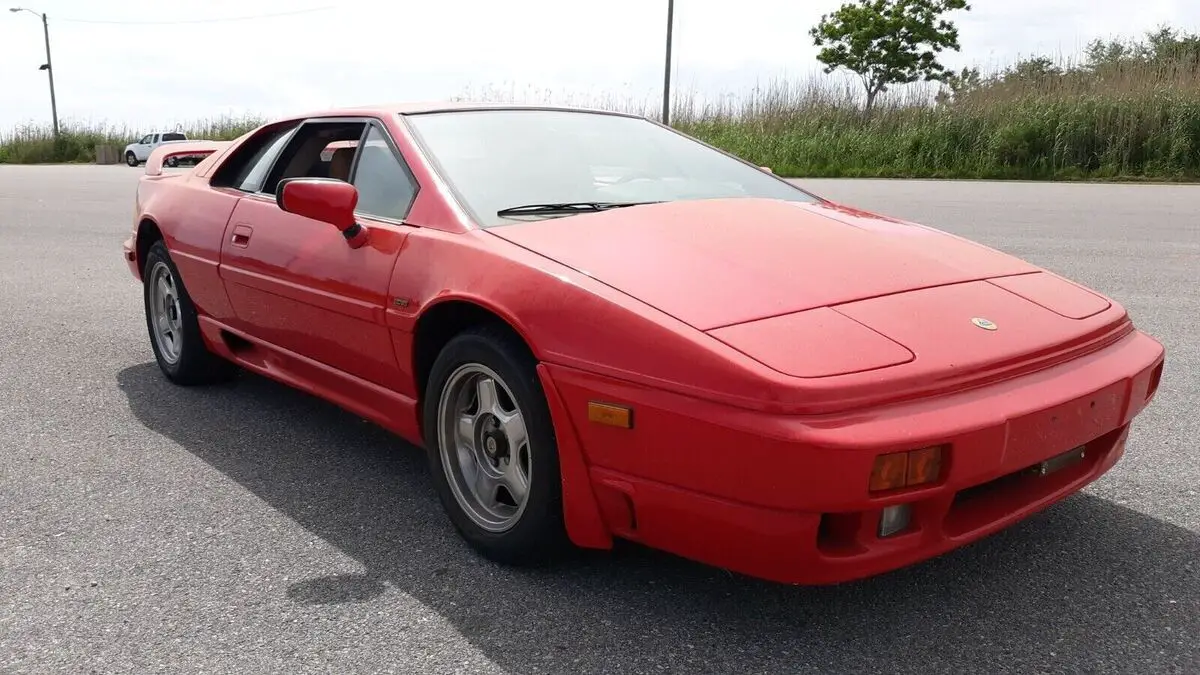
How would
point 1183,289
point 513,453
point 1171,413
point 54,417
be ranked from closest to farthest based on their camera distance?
point 513,453, point 1171,413, point 54,417, point 1183,289

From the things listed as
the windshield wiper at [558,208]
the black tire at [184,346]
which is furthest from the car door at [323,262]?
the black tire at [184,346]

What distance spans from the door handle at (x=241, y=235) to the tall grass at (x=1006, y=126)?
15.6m

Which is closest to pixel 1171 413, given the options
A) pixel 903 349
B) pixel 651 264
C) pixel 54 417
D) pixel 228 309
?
pixel 903 349

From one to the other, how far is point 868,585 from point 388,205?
181cm

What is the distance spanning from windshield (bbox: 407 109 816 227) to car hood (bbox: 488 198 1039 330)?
0.17 meters

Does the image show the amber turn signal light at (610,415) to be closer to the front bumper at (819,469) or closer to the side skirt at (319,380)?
the front bumper at (819,469)

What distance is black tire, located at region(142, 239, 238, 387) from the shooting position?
14.3ft

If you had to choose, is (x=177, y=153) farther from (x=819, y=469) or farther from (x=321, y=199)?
(x=819, y=469)

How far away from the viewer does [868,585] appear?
2568 millimetres

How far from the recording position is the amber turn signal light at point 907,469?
79.7 inches

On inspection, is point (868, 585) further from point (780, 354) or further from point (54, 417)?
point (54, 417)

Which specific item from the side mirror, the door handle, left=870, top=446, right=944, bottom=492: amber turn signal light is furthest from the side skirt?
left=870, top=446, right=944, bottom=492: amber turn signal light

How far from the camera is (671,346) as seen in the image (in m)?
2.18

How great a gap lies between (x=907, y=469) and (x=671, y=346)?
21.4 inches
